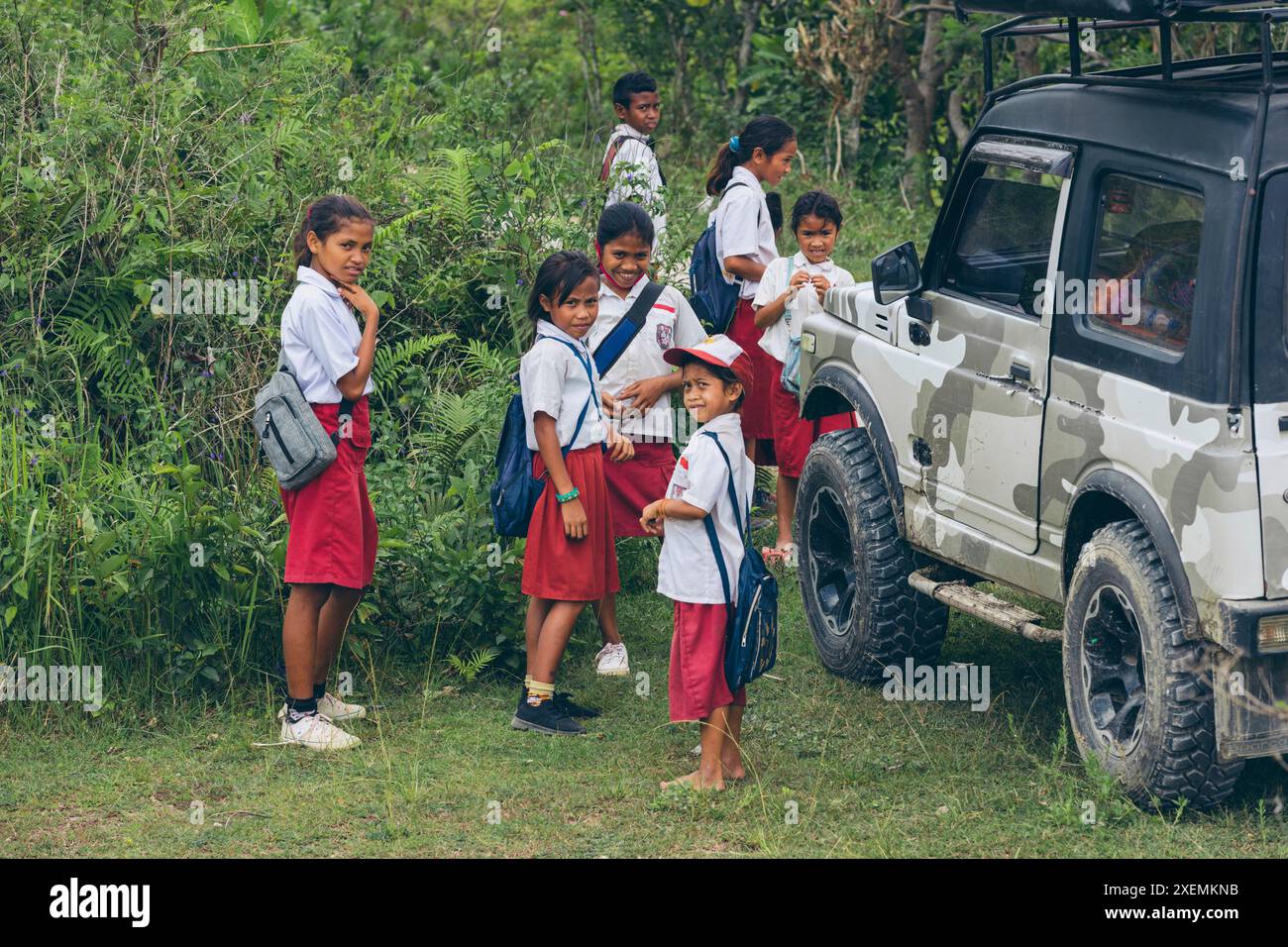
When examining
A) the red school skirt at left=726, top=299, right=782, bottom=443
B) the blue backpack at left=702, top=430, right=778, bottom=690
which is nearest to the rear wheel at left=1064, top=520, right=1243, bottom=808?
the blue backpack at left=702, top=430, right=778, bottom=690

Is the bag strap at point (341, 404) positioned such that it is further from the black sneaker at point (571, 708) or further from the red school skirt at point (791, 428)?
the red school skirt at point (791, 428)

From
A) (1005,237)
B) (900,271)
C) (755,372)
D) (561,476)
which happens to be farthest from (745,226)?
(561,476)

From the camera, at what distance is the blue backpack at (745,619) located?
17.7 ft

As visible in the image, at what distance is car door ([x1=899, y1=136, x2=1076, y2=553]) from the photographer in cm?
557

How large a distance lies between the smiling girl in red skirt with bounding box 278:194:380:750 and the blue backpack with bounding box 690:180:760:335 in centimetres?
239

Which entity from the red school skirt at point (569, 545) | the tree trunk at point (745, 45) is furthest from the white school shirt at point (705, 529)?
the tree trunk at point (745, 45)

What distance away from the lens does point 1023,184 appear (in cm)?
602

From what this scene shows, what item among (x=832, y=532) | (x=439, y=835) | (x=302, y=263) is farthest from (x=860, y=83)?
(x=439, y=835)

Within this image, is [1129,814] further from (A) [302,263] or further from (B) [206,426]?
(B) [206,426]

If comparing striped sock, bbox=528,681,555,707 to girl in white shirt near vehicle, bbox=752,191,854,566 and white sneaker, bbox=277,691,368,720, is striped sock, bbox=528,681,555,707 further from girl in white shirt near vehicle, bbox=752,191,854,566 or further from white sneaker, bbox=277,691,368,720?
girl in white shirt near vehicle, bbox=752,191,854,566

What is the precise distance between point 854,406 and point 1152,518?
1.93 metres

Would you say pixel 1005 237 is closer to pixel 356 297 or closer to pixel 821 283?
pixel 821 283

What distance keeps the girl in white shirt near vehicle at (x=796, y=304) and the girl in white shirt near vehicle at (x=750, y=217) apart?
→ 0.08 meters

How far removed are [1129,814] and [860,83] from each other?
10188mm
